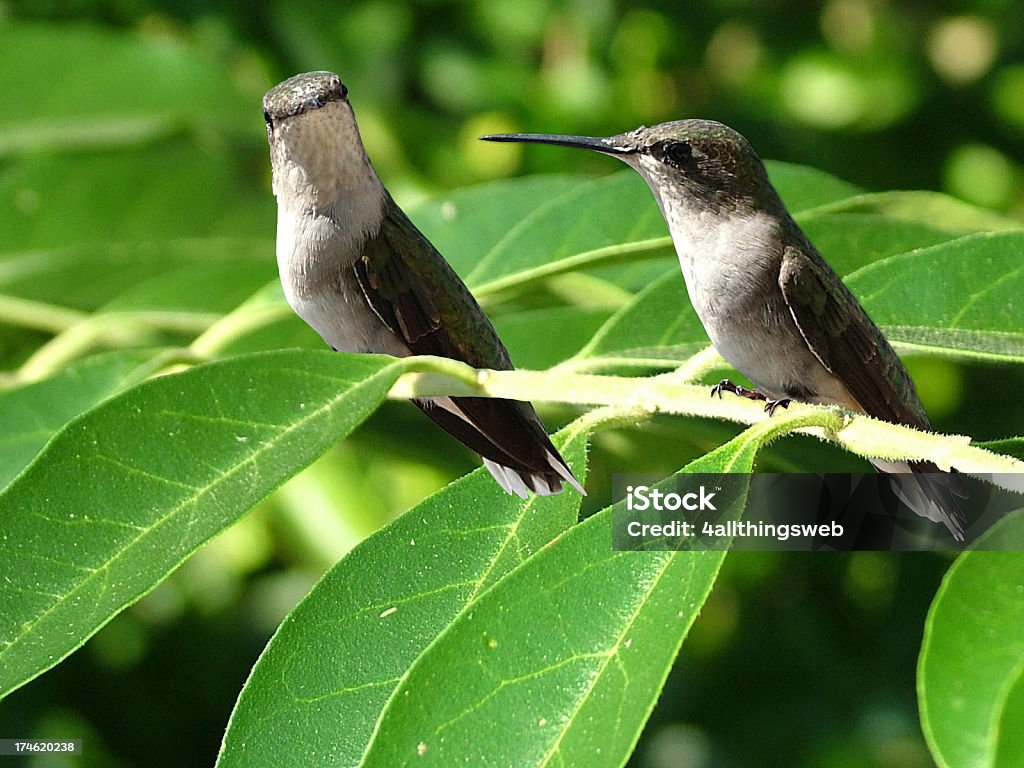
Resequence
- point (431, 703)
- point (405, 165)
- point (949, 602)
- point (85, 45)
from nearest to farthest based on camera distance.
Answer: point (431, 703)
point (949, 602)
point (85, 45)
point (405, 165)

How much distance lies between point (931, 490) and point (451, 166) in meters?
3.23

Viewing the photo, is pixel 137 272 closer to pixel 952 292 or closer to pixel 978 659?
pixel 952 292

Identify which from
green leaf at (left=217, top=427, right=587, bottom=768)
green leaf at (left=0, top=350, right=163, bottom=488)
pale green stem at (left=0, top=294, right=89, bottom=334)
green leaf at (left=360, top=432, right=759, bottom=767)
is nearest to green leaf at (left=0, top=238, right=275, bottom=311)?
pale green stem at (left=0, top=294, right=89, bottom=334)

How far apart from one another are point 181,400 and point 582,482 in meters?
0.42

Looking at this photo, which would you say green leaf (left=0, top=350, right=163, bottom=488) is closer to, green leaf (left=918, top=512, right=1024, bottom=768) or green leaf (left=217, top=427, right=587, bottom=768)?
green leaf (left=217, top=427, right=587, bottom=768)

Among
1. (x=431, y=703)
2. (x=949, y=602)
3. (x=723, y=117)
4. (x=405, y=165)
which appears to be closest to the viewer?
(x=431, y=703)

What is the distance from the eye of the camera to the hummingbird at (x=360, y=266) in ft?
3.39

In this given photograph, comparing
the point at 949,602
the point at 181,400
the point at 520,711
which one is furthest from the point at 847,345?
the point at 181,400

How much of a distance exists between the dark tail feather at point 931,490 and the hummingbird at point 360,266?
0.31 metres

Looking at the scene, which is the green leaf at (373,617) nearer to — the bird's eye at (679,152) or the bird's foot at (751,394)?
the bird's foot at (751,394)

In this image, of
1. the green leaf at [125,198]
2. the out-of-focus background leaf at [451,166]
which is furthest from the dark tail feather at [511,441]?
the green leaf at [125,198]

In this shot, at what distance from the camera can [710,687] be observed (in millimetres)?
4215

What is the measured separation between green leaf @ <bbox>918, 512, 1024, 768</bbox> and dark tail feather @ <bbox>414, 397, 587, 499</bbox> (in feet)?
1.27

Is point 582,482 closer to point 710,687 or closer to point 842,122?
point 710,687
